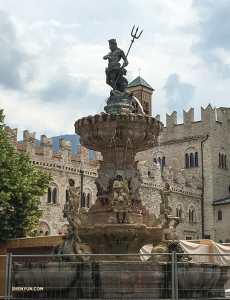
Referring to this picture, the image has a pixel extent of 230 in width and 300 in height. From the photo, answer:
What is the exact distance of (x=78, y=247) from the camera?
13359 millimetres

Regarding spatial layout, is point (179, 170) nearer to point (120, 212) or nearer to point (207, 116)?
point (207, 116)

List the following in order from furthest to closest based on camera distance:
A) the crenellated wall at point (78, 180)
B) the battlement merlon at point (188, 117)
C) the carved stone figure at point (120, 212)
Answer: the battlement merlon at point (188, 117), the crenellated wall at point (78, 180), the carved stone figure at point (120, 212)

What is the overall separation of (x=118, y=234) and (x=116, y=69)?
17.1 ft

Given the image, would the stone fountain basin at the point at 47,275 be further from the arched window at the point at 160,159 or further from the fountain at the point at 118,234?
the arched window at the point at 160,159

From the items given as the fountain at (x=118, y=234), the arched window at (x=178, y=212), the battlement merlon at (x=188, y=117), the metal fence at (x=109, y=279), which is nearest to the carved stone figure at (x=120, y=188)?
the fountain at (x=118, y=234)

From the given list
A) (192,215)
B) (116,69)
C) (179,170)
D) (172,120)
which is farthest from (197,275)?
(172,120)

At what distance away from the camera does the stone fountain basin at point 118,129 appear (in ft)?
49.7

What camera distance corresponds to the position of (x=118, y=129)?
15297 millimetres

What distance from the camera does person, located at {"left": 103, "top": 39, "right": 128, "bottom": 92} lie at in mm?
16750

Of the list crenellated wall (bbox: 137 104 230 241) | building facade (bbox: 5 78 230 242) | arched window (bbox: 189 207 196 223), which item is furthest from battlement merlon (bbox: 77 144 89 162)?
arched window (bbox: 189 207 196 223)

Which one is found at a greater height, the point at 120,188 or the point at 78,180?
the point at 78,180

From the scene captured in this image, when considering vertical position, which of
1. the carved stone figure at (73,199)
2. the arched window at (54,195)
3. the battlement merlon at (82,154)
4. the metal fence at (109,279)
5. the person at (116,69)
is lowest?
the metal fence at (109,279)

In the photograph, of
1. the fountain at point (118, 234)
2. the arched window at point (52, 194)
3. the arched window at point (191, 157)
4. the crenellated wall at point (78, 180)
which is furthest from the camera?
the arched window at point (191, 157)

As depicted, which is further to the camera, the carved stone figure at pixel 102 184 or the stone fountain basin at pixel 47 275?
the carved stone figure at pixel 102 184
